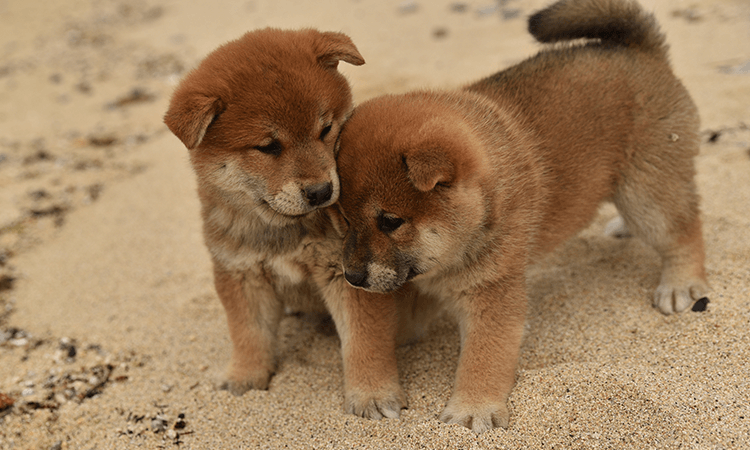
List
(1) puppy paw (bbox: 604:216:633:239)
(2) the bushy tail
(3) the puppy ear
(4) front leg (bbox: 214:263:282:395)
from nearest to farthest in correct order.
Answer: (3) the puppy ear
(4) front leg (bbox: 214:263:282:395)
(2) the bushy tail
(1) puppy paw (bbox: 604:216:633:239)

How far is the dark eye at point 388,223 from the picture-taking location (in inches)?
115

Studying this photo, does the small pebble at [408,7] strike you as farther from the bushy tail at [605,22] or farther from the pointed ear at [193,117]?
the pointed ear at [193,117]

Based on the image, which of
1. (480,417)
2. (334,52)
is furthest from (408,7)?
(480,417)

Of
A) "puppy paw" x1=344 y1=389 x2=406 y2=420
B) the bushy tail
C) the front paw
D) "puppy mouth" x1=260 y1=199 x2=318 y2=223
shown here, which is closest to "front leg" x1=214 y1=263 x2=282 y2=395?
the front paw

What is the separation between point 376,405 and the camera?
10.5 feet

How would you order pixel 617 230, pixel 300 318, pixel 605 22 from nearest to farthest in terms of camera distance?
pixel 605 22
pixel 300 318
pixel 617 230

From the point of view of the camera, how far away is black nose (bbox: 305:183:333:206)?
2.87 meters

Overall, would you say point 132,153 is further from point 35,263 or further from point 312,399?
point 312,399

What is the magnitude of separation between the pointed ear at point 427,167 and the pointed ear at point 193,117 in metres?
1.00

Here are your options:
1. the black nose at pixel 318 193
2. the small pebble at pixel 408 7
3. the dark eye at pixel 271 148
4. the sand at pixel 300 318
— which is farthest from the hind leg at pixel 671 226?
the small pebble at pixel 408 7

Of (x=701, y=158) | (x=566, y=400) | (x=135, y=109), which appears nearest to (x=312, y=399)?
(x=566, y=400)

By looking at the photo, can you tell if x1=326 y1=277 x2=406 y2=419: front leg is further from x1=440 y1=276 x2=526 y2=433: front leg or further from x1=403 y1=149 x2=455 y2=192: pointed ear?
x1=403 y1=149 x2=455 y2=192: pointed ear

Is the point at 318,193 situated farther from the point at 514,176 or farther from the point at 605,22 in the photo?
the point at 605,22

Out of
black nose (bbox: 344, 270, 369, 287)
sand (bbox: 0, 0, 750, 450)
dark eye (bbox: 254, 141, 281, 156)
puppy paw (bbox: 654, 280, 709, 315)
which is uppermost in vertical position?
dark eye (bbox: 254, 141, 281, 156)
